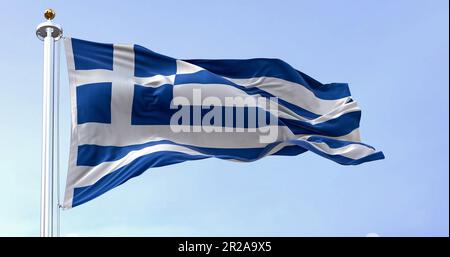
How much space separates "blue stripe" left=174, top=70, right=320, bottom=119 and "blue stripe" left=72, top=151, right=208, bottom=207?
140 centimetres

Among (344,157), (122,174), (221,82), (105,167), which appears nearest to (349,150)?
(344,157)

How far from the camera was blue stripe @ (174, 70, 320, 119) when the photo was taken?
10.4 m

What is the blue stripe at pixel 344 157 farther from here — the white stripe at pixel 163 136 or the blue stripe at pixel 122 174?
the blue stripe at pixel 122 174

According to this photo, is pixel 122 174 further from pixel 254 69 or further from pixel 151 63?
pixel 254 69

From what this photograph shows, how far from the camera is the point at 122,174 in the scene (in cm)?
920

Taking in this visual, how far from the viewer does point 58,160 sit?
28.1 feet

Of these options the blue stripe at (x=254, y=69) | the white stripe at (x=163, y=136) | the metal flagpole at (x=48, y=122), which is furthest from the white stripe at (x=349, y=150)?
the metal flagpole at (x=48, y=122)

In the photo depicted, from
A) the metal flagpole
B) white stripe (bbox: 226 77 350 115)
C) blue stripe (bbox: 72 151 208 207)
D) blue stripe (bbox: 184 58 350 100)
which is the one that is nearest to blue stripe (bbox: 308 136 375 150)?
white stripe (bbox: 226 77 350 115)

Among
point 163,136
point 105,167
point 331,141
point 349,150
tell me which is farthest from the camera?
point 331,141

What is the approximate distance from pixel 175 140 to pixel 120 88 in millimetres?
1115

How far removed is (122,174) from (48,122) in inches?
51.0

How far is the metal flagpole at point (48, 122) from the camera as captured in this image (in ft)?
26.6
